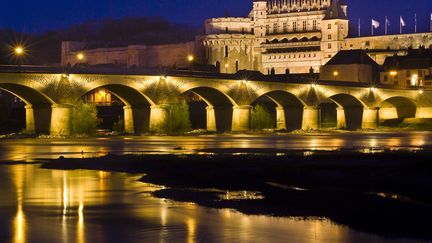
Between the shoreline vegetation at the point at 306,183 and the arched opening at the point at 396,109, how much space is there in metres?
87.0

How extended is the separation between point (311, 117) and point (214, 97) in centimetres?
1751

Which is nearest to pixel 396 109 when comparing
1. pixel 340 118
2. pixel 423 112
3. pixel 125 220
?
pixel 423 112

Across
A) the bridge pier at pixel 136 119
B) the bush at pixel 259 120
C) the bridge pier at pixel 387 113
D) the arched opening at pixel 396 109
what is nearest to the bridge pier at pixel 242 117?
the bush at pixel 259 120

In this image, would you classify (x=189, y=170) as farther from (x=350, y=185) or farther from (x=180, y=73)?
(x=180, y=73)

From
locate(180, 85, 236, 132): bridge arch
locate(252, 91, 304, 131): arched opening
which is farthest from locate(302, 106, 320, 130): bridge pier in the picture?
locate(180, 85, 236, 132): bridge arch

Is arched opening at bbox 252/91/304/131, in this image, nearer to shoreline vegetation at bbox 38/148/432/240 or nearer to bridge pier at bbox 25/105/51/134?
bridge pier at bbox 25/105/51/134

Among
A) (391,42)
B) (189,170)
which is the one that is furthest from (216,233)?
(391,42)

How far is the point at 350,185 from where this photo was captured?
3303 centimetres

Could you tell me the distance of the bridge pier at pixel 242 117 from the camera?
9912 centimetres

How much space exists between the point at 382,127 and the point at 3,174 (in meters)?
87.7

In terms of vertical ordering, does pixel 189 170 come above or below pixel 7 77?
below

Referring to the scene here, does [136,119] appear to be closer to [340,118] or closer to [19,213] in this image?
[340,118]

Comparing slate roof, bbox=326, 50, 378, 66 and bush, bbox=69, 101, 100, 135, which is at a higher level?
slate roof, bbox=326, 50, 378, 66

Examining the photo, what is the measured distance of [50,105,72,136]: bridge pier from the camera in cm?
7662
